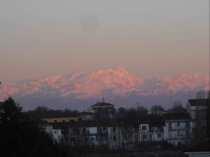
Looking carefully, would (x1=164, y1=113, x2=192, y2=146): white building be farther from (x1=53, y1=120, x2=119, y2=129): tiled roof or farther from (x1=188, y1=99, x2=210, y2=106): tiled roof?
(x1=53, y1=120, x2=119, y2=129): tiled roof

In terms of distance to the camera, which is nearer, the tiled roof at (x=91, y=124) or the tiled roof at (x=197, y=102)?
the tiled roof at (x=91, y=124)

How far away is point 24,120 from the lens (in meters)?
25.4

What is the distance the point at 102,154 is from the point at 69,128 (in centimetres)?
3010

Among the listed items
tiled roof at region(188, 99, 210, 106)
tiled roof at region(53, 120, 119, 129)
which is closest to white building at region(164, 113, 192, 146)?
tiled roof at region(188, 99, 210, 106)

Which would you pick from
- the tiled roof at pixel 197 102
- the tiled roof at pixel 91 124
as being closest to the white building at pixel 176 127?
the tiled roof at pixel 197 102

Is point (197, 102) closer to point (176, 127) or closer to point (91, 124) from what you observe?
point (176, 127)

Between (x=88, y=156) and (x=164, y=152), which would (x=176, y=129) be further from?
(x=88, y=156)

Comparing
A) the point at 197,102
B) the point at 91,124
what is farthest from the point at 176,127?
the point at 91,124

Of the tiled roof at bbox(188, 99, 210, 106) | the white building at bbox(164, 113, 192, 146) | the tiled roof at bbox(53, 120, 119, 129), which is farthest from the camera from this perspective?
the tiled roof at bbox(188, 99, 210, 106)

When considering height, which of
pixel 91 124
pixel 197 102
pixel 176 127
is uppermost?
pixel 197 102

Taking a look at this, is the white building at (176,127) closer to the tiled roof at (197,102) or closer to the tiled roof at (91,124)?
the tiled roof at (197,102)

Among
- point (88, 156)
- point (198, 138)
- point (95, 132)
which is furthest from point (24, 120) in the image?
point (95, 132)

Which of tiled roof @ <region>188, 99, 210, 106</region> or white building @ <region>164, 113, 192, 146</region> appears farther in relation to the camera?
tiled roof @ <region>188, 99, 210, 106</region>

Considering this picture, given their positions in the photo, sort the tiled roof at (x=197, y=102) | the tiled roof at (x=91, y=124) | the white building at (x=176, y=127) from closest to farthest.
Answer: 1. the tiled roof at (x=91, y=124)
2. the white building at (x=176, y=127)
3. the tiled roof at (x=197, y=102)
